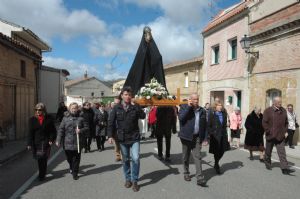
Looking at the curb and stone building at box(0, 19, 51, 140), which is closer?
the curb

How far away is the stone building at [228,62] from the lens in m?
19.0

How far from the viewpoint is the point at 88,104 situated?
11.6 metres

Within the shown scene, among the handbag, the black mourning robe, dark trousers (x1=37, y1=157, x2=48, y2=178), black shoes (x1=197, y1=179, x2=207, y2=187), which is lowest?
black shoes (x1=197, y1=179, x2=207, y2=187)

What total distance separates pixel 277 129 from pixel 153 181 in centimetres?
338

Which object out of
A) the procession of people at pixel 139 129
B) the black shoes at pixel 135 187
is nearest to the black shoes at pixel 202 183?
the procession of people at pixel 139 129

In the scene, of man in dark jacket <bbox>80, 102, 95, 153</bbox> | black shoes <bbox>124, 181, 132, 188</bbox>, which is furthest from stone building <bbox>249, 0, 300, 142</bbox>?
black shoes <bbox>124, 181, 132, 188</bbox>

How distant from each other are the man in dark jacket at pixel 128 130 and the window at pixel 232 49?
49.9 feet

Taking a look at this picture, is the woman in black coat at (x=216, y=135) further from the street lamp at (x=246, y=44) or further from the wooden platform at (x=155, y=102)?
the street lamp at (x=246, y=44)

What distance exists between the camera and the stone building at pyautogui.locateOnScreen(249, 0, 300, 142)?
14.2 meters

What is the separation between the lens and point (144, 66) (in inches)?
344

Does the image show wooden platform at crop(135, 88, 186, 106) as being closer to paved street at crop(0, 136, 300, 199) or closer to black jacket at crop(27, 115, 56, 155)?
paved street at crop(0, 136, 300, 199)

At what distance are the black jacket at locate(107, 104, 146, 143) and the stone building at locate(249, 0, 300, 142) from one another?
31.7 ft

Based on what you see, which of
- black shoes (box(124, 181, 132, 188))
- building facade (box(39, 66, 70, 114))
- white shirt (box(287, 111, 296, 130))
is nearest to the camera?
black shoes (box(124, 181, 132, 188))

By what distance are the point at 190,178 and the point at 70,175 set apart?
2703mm
